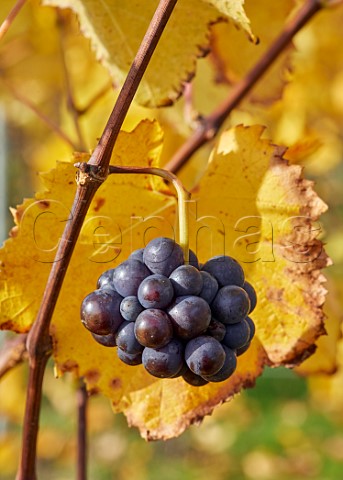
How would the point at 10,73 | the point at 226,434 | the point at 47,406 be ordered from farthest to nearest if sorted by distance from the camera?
the point at 47,406
the point at 226,434
the point at 10,73

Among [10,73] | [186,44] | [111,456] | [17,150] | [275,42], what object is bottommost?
[111,456]

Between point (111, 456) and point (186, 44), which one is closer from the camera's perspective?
point (186, 44)

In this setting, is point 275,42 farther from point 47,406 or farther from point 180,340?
point 47,406

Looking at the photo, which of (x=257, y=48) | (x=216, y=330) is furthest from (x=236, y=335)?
(x=257, y=48)

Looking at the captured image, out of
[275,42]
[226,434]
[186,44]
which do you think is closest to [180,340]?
[186,44]

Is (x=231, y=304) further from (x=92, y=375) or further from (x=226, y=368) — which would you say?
(x=92, y=375)

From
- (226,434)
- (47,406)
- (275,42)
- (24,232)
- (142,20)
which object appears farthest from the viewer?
(47,406)

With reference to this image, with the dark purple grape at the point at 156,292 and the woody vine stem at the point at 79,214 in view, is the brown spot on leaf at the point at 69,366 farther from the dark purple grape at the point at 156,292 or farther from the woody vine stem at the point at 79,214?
the dark purple grape at the point at 156,292

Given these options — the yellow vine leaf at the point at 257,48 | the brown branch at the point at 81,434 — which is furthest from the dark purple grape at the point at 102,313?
the yellow vine leaf at the point at 257,48
